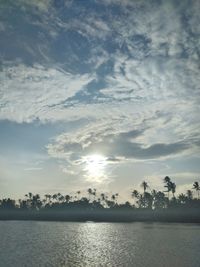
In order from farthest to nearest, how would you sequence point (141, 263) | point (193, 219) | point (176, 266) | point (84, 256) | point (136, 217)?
1. point (136, 217)
2. point (193, 219)
3. point (84, 256)
4. point (141, 263)
5. point (176, 266)

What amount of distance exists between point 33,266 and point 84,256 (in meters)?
13.1

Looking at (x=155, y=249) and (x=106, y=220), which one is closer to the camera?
(x=155, y=249)

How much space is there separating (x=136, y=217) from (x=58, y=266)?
14986cm

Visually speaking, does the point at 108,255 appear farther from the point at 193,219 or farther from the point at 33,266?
the point at 193,219

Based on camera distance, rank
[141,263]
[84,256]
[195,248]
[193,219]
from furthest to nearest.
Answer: [193,219], [195,248], [84,256], [141,263]

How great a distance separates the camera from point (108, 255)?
52.8 m

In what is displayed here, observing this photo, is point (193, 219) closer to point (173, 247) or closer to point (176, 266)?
point (173, 247)

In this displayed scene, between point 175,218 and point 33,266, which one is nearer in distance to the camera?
point 33,266

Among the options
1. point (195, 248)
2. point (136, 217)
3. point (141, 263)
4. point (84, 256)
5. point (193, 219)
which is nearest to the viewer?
point (141, 263)

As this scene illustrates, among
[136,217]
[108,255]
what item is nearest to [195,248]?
[108,255]

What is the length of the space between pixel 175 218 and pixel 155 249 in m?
103

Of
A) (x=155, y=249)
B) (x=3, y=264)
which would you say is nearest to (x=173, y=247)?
(x=155, y=249)

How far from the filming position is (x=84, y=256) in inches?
2064

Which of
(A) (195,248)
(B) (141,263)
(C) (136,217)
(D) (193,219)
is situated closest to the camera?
(B) (141,263)
